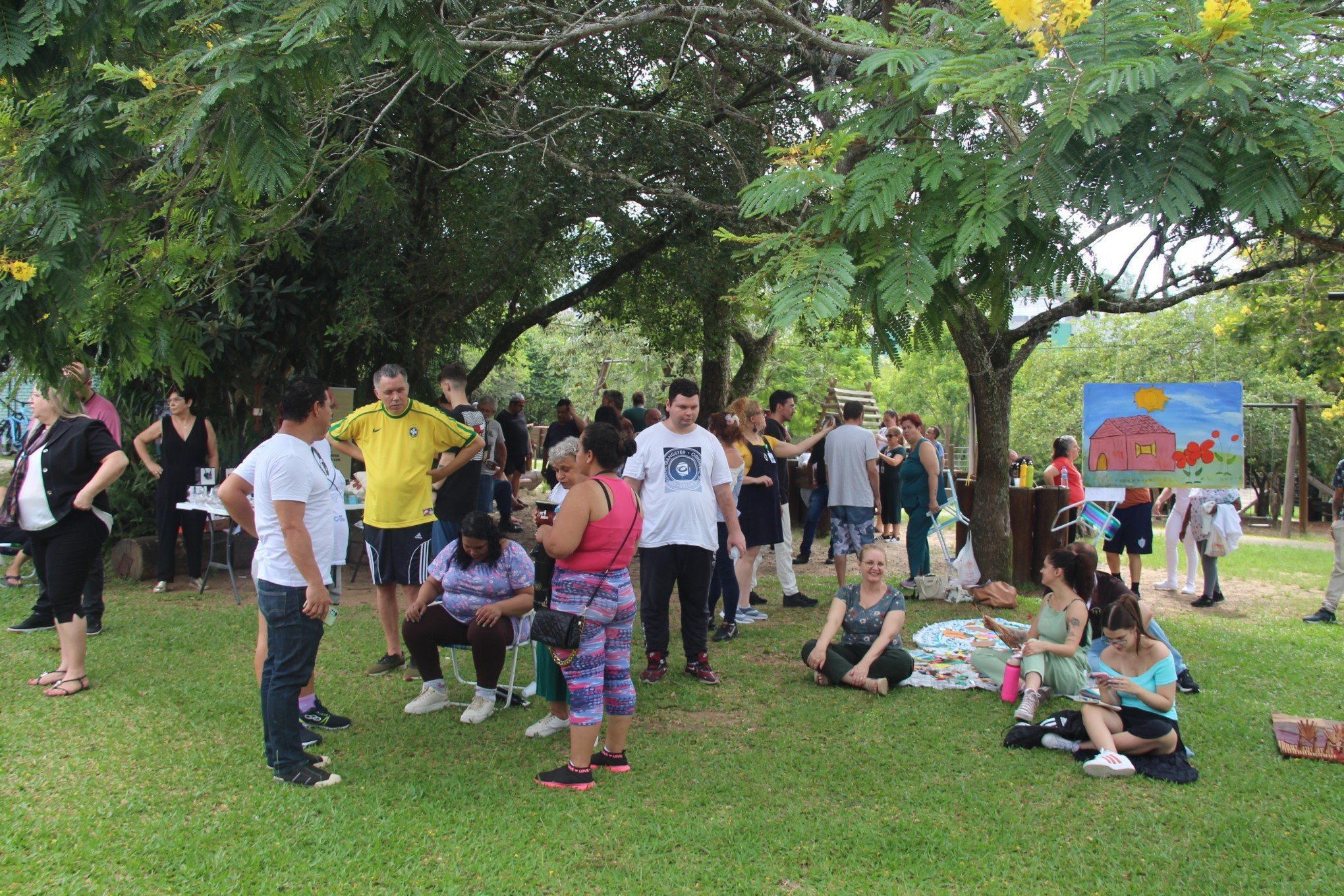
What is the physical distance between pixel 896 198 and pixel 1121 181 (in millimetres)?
710

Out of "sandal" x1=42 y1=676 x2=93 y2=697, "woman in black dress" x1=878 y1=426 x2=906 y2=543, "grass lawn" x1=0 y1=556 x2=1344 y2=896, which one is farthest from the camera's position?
"woman in black dress" x1=878 y1=426 x2=906 y2=543

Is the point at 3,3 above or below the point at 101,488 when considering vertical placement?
above

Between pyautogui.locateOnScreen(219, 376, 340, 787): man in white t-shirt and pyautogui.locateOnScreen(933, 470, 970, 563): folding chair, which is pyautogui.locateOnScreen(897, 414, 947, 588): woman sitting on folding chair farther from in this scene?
pyautogui.locateOnScreen(219, 376, 340, 787): man in white t-shirt

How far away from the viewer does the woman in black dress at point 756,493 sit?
25.1ft

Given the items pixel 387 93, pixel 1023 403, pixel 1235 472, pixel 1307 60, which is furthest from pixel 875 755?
pixel 1023 403

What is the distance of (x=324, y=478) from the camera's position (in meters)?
4.39

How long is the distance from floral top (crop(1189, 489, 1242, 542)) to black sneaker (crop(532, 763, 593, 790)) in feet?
24.4

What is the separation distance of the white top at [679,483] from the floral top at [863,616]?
97 centimetres

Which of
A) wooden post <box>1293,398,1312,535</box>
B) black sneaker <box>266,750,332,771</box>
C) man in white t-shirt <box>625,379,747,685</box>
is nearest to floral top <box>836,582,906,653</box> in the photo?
man in white t-shirt <box>625,379,747,685</box>

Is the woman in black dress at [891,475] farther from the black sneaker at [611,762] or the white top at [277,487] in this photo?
the white top at [277,487]

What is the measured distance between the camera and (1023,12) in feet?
9.71

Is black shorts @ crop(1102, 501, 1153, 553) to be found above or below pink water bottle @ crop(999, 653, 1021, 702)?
above

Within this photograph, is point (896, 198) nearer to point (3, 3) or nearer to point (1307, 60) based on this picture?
point (1307, 60)

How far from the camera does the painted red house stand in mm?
8180
